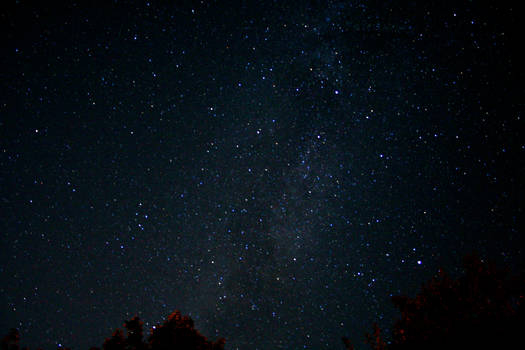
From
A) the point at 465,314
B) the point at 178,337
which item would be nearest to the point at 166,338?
the point at 178,337

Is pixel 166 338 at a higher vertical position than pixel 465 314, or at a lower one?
higher

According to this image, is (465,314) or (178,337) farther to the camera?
(178,337)

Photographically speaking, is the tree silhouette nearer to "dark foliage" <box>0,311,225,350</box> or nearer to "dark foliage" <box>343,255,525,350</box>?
"dark foliage" <box>0,311,225,350</box>

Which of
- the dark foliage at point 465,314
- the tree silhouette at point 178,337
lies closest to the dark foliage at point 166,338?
the tree silhouette at point 178,337

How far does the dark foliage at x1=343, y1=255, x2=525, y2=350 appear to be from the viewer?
3631 millimetres

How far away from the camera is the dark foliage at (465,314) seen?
143 inches

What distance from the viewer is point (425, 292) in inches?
207

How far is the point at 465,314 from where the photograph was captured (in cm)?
445

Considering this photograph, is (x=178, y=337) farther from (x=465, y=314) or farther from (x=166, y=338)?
(x=465, y=314)

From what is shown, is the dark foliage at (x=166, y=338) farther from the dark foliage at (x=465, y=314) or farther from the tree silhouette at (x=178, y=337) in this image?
the dark foliage at (x=465, y=314)

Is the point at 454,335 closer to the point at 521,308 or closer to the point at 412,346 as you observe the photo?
the point at 412,346

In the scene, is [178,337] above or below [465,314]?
above

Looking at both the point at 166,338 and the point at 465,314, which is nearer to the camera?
the point at 465,314

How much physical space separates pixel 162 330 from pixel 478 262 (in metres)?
6.62
